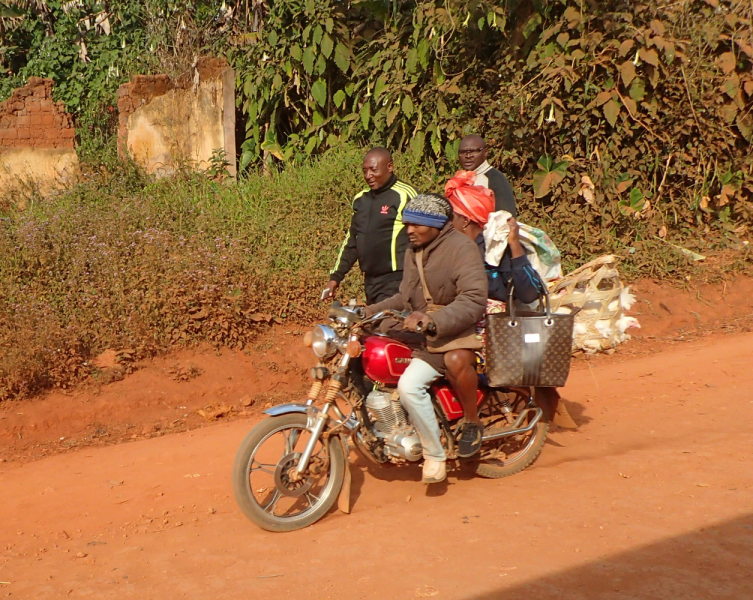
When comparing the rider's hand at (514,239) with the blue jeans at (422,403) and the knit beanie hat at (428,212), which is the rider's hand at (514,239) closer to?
the knit beanie hat at (428,212)

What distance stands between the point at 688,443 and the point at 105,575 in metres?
3.70

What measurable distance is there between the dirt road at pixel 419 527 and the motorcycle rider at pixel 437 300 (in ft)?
1.67

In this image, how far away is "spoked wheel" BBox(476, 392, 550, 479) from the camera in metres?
4.77

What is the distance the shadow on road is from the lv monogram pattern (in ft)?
3.74

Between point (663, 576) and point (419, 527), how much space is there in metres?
1.22

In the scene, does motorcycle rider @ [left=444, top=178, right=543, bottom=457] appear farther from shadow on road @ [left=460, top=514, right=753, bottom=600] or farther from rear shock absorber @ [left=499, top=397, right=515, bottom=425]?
shadow on road @ [left=460, top=514, right=753, bottom=600]

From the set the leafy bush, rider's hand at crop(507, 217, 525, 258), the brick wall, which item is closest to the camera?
rider's hand at crop(507, 217, 525, 258)

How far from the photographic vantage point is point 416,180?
9828mm

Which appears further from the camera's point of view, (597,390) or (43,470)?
(597,390)

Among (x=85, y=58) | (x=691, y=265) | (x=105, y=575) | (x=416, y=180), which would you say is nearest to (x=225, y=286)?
(x=416, y=180)

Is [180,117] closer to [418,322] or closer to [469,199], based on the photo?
[469,199]

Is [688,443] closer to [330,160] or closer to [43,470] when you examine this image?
[43,470]

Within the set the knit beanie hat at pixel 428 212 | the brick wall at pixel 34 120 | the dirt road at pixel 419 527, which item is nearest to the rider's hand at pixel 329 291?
the knit beanie hat at pixel 428 212

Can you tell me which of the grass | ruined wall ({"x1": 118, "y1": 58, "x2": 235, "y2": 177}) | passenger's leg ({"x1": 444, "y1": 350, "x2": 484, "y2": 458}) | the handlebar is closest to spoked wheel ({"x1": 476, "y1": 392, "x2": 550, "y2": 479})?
passenger's leg ({"x1": 444, "y1": 350, "x2": 484, "y2": 458})
